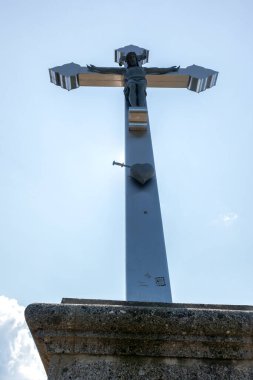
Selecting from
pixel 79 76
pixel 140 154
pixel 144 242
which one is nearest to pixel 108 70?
pixel 79 76

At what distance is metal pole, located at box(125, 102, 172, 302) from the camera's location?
2844 mm

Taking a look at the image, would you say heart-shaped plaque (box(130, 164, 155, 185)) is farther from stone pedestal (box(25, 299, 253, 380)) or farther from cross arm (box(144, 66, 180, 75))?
cross arm (box(144, 66, 180, 75))

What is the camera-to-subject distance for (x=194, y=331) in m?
1.68

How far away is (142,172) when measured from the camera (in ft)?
12.5

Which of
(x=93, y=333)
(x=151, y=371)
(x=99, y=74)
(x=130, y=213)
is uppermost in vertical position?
(x=99, y=74)

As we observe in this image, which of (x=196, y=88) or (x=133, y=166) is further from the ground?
(x=196, y=88)

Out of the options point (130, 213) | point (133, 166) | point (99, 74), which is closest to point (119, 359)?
point (130, 213)

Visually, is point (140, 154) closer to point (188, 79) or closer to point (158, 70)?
point (158, 70)

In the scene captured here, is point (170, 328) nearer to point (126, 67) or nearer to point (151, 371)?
point (151, 371)

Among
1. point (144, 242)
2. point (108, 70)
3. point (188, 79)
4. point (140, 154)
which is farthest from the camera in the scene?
point (188, 79)

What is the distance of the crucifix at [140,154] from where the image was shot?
295cm

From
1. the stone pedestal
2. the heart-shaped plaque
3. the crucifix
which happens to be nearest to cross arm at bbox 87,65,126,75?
the crucifix

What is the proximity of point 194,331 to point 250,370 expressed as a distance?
0.92 feet

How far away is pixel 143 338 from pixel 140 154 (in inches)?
106
